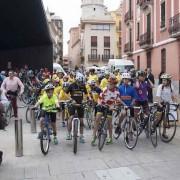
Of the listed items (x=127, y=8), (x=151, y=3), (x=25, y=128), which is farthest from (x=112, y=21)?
(x=25, y=128)

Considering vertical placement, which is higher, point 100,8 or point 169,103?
point 100,8

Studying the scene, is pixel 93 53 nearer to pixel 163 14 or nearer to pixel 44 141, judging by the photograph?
pixel 163 14

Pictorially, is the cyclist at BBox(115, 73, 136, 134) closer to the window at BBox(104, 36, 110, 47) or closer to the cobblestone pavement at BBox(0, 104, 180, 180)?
the cobblestone pavement at BBox(0, 104, 180, 180)

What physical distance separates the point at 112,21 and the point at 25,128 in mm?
88684

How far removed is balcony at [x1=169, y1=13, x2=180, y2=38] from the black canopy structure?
882cm

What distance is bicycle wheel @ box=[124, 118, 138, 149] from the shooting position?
33.8ft

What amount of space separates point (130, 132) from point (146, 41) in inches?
1056

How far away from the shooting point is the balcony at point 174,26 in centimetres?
2807

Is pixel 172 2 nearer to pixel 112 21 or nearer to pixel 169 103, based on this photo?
pixel 169 103

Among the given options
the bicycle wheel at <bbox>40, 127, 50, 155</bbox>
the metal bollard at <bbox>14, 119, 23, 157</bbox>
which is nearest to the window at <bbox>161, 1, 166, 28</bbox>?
the bicycle wheel at <bbox>40, 127, 50, 155</bbox>

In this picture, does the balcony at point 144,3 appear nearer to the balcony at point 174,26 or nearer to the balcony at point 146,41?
the balcony at point 146,41

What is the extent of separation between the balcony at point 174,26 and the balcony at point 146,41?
6117 millimetres

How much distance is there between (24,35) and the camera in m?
39.5

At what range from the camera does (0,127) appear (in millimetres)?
8516
